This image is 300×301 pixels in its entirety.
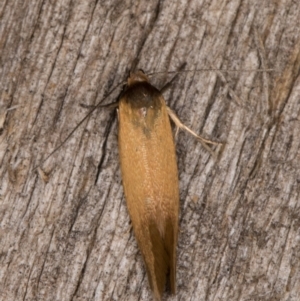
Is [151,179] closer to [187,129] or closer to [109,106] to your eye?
[187,129]

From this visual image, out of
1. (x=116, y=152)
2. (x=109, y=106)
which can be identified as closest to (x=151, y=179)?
(x=116, y=152)

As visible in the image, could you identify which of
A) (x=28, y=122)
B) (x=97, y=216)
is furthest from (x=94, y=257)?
(x=28, y=122)

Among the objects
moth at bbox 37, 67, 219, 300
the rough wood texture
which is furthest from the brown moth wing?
the rough wood texture

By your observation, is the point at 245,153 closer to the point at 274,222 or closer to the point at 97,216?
the point at 274,222

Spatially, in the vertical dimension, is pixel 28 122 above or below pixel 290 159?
below

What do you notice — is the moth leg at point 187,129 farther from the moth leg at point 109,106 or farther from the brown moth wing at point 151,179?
the moth leg at point 109,106

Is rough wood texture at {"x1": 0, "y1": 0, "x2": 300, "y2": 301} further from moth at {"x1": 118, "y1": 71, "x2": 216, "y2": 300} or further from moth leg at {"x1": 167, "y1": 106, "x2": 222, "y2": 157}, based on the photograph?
moth at {"x1": 118, "y1": 71, "x2": 216, "y2": 300}
